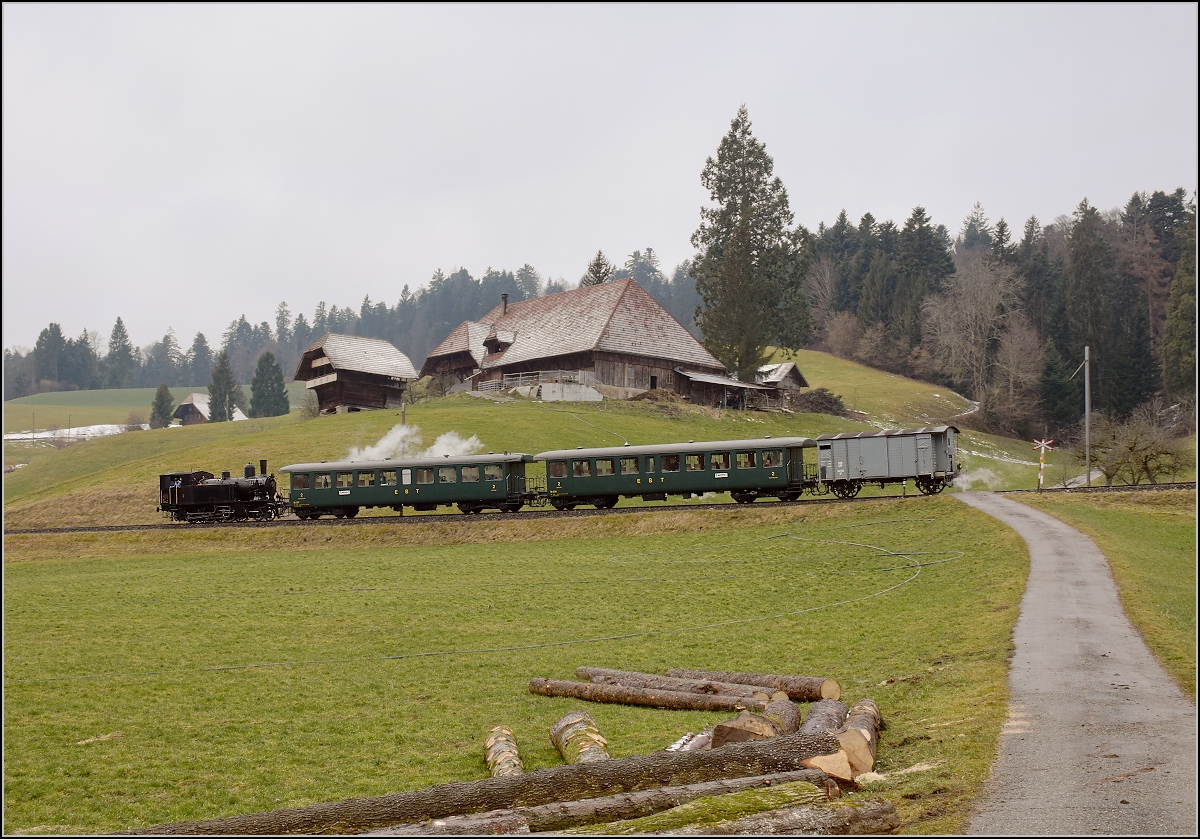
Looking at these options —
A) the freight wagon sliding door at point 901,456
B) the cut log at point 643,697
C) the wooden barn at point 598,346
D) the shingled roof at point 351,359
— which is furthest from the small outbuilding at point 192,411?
the cut log at point 643,697

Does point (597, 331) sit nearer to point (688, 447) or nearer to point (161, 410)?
point (688, 447)

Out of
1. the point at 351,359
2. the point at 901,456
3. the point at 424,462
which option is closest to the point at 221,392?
the point at 351,359

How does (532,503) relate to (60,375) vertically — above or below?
below

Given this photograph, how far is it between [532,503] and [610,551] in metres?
10.7

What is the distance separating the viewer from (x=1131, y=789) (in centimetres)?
849

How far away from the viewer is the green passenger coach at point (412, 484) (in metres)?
39.1

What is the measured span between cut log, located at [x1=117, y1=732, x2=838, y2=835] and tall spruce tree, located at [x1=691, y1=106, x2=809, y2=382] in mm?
66948

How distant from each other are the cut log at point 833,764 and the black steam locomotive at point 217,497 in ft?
122

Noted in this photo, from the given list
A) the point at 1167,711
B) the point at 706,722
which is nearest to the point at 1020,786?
the point at 1167,711

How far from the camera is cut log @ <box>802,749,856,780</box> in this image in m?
9.31

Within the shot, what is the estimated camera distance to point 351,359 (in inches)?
2992

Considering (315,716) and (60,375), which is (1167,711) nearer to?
(315,716)

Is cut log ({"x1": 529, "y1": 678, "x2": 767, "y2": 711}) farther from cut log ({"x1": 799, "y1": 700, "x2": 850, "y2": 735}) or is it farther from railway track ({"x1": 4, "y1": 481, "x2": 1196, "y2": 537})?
railway track ({"x1": 4, "y1": 481, "x2": 1196, "y2": 537})

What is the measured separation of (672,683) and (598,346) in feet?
173
